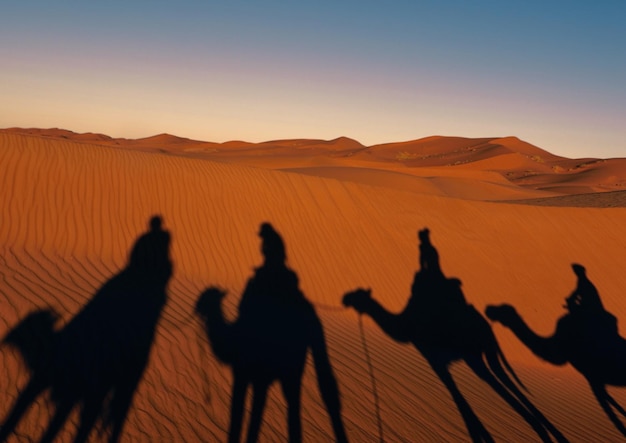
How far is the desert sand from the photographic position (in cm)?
465

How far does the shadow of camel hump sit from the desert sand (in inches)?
4.0

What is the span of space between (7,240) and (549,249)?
1094 centimetres

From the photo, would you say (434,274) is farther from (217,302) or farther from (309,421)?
(309,421)

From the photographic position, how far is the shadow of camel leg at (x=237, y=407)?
4062mm

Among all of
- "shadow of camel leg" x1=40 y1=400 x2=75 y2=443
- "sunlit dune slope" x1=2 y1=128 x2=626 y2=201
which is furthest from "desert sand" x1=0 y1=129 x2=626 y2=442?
"sunlit dune slope" x1=2 y1=128 x2=626 y2=201

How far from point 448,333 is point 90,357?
5.61m

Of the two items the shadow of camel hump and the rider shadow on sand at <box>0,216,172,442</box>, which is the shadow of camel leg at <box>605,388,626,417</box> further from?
the rider shadow on sand at <box>0,216,172,442</box>

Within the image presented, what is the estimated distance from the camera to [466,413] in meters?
5.40

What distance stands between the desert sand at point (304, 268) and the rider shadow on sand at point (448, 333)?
0.18m

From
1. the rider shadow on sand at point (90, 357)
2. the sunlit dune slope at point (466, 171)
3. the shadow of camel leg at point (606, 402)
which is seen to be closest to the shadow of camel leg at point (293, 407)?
the rider shadow on sand at point (90, 357)

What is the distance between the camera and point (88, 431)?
370 cm

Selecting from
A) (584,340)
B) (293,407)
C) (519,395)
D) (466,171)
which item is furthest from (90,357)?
(466,171)

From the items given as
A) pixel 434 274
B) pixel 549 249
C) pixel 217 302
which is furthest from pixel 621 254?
pixel 217 302

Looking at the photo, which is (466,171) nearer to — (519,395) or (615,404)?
(615,404)
